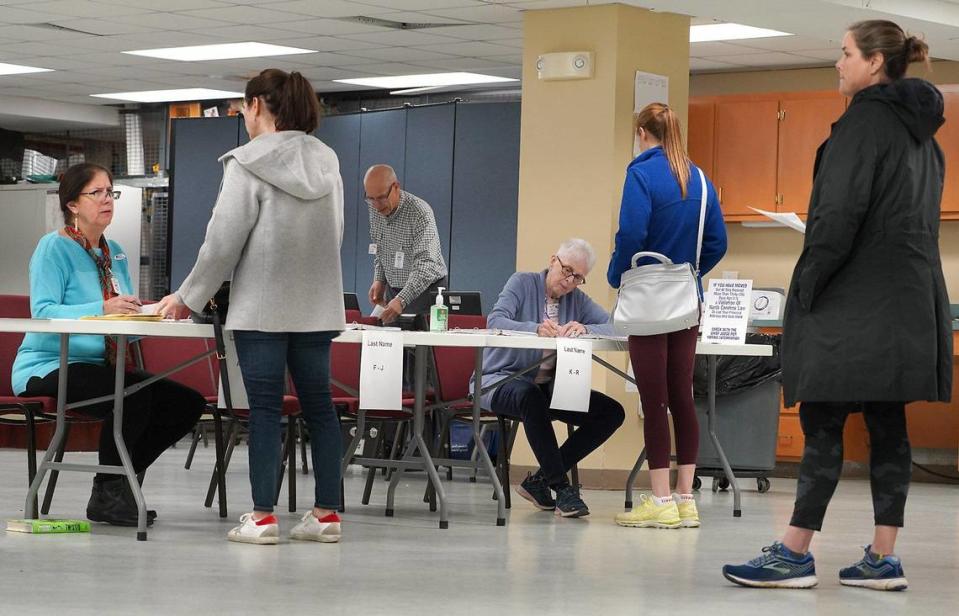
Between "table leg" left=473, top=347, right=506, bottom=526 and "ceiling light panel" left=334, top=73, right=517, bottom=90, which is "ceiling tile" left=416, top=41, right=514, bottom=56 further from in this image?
"table leg" left=473, top=347, right=506, bottom=526

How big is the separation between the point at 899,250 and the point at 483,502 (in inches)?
115

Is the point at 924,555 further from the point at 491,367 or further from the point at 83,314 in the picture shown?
the point at 83,314

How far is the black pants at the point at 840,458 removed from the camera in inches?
150

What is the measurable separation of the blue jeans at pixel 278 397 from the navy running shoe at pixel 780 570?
4.60ft

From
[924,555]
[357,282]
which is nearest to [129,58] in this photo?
[357,282]

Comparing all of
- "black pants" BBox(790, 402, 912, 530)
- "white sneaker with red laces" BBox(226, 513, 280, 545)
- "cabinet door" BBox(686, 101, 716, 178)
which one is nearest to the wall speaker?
"cabinet door" BBox(686, 101, 716, 178)

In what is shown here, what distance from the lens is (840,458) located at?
383 centimetres

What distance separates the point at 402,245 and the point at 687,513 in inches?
98.5

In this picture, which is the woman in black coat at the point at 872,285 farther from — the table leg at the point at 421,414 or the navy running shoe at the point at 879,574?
the table leg at the point at 421,414

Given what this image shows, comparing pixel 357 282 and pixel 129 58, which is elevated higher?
pixel 129 58

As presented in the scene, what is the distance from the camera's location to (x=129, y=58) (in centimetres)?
1021

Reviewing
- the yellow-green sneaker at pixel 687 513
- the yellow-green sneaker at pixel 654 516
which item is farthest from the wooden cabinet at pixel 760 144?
the yellow-green sneaker at pixel 654 516

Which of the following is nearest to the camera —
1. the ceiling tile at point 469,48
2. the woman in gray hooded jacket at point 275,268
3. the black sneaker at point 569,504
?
the woman in gray hooded jacket at point 275,268

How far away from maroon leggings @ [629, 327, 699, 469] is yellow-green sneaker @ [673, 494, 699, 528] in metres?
0.18
